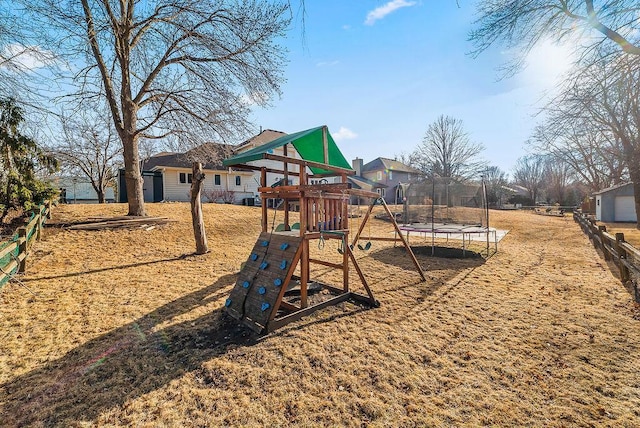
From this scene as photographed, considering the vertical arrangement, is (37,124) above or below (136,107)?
below

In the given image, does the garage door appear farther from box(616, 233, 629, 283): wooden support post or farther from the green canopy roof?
the green canopy roof

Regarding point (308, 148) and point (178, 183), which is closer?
point (308, 148)

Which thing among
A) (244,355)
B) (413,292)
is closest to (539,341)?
(413,292)

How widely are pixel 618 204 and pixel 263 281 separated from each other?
93.0 ft

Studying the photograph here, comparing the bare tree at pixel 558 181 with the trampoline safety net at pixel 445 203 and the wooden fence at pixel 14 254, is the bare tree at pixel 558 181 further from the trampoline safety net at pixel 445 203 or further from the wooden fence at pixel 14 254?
the wooden fence at pixel 14 254

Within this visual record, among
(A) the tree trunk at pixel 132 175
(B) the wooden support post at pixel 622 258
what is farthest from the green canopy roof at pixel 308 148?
(A) the tree trunk at pixel 132 175

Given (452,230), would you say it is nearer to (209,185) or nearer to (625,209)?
(209,185)

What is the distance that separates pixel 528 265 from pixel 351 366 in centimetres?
680

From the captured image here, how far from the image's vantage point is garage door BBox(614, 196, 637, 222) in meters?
20.2

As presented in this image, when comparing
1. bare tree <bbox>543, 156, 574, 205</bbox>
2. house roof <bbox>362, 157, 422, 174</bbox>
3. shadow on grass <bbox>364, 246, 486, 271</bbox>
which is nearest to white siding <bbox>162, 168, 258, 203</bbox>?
shadow on grass <bbox>364, 246, 486, 271</bbox>

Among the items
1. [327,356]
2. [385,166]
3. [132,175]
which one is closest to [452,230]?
[327,356]

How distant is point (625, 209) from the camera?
20438mm

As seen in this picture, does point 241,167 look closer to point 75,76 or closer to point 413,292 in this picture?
point 413,292

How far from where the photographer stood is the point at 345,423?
220 centimetres
